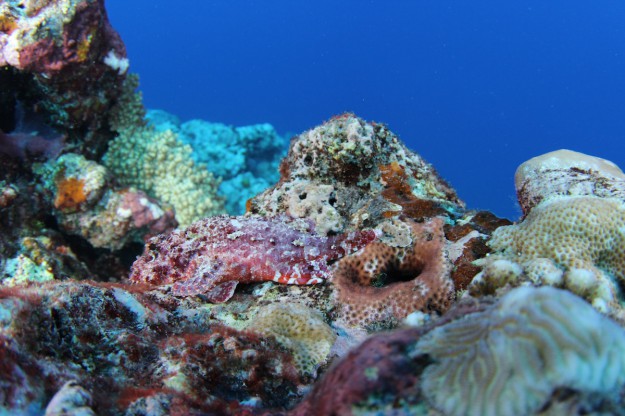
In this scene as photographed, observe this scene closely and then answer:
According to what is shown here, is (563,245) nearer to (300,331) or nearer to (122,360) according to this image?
(300,331)

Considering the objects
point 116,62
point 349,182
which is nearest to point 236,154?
point 116,62

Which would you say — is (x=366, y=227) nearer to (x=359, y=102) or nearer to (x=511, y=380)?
(x=511, y=380)

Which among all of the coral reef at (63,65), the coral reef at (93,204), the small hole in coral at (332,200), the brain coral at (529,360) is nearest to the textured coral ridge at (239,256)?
the small hole in coral at (332,200)

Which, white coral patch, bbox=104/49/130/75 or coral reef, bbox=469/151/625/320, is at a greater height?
white coral patch, bbox=104/49/130/75

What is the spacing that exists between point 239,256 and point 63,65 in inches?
193

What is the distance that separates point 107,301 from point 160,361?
2.03 ft

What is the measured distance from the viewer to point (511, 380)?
1337 mm

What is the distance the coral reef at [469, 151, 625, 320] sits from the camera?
279cm

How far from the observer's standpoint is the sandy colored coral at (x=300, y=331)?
293 cm

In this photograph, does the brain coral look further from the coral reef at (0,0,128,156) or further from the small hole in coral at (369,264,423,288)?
the coral reef at (0,0,128,156)

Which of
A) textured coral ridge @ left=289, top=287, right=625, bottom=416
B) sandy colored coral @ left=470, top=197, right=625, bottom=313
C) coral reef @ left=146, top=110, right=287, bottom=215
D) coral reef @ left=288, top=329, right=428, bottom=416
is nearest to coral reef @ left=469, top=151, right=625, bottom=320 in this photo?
sandy colored coral @ left=470, top=197, right=625, bottom=313

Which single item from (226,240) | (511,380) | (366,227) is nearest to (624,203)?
(366,227)

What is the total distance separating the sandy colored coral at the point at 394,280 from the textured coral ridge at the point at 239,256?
8.0 inches

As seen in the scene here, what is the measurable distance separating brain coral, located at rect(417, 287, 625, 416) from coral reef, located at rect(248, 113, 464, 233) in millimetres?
2998
